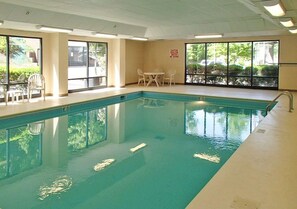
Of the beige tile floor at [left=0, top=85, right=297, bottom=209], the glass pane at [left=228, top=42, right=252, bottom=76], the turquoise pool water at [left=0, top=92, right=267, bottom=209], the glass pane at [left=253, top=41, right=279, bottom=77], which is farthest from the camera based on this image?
the glass pane at [left=228, top=42, right=252, bottom=76]

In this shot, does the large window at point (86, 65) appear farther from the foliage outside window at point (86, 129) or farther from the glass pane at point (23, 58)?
the foliage outside window at point (86, 129)

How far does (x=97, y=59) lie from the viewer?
12656mm

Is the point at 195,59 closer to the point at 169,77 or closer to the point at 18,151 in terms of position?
the point at 169,77

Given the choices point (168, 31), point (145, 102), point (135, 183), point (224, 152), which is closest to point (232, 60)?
point (168, 31)

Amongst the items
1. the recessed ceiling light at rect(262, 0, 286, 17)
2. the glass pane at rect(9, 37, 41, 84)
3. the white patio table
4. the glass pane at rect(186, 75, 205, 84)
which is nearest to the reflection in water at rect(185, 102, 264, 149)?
the recessed ceiling light at rect(262, 0, 286, 17)

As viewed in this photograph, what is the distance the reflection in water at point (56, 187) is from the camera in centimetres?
363

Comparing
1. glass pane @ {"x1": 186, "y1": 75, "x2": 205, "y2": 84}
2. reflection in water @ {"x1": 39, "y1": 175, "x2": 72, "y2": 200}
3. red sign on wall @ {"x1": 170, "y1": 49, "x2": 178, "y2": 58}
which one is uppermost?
red sign on wall @ {"x1": 170, "y1": 49, "x2": 178, "y2": 58}

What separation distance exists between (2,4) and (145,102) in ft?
18.8

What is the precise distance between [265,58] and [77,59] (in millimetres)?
7835

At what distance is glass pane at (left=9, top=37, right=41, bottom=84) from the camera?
9188mm

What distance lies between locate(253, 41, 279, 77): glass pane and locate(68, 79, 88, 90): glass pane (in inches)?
288

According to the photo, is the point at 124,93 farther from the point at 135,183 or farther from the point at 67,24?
the point at 135,183

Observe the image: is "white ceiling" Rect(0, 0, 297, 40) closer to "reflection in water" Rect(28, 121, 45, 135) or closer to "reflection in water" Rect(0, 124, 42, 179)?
"reflection in water" Rect(28, 121, 45, 135)

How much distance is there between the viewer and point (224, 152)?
535 centimetres
